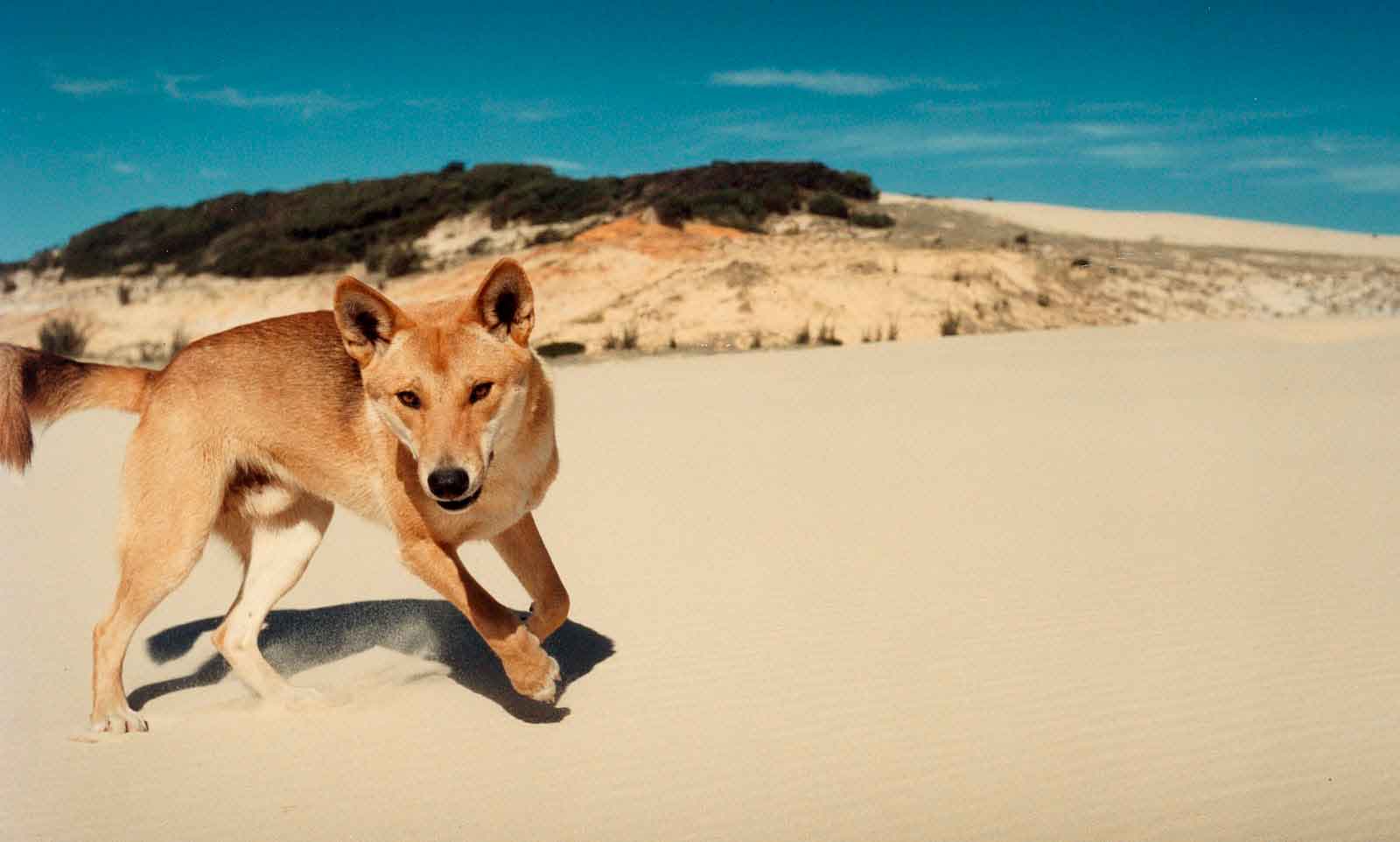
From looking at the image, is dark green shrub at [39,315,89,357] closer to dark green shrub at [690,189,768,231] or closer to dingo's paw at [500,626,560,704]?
dark green shrub at [690,189,768,231]

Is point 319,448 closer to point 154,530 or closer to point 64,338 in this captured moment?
point 154,530

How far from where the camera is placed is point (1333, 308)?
82.3ft

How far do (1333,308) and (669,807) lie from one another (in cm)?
2549

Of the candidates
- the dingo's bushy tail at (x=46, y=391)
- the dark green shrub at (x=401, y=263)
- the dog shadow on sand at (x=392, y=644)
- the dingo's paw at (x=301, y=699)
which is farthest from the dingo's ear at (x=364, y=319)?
the dark green shrub at (x=401, y=263)

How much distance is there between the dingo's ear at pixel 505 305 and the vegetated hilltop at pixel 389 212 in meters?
24.3

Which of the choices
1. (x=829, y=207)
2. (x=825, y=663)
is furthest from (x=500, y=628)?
(x=829, y=207)

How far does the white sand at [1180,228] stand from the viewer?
43.3 metres

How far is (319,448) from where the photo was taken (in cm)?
519

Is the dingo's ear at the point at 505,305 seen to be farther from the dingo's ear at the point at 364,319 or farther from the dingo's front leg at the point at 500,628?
the dingo's front leg at the point at 500,628

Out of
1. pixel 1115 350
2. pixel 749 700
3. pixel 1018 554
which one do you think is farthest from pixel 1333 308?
pixel 749 700

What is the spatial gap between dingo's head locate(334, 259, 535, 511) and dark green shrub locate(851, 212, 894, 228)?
86.9ft

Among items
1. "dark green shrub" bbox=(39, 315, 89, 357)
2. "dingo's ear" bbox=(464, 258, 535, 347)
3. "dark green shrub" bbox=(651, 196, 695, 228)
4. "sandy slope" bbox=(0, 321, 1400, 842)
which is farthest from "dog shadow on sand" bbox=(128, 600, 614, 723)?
"dark green shrub" bbox=(651, 196, 695, 228)

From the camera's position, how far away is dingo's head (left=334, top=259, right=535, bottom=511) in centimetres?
420

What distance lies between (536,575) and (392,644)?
141cm
